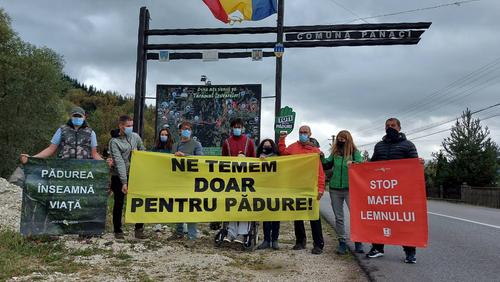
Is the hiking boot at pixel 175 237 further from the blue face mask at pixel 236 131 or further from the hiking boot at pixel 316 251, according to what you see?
the hiking boot at pixel 316 251

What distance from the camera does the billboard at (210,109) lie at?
12.1m

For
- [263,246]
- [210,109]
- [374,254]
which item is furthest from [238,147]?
[210,109]

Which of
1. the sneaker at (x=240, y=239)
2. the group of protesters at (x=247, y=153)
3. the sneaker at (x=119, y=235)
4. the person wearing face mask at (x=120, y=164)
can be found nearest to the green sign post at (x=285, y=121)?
the group of protesters at (x=247, y=153)

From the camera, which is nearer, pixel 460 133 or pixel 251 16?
pixel 251 16

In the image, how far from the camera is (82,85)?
11212 centimetres

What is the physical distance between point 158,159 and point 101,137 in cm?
5003

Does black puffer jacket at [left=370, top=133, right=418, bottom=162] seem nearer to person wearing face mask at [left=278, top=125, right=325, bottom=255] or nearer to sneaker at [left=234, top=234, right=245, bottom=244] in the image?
person wearing face mask at [left=278, top=125, right=325, bottom=255]

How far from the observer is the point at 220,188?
746 centimetres

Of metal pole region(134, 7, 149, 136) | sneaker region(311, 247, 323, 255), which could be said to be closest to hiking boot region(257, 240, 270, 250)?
sneaker region(311, 247, 323, 255)

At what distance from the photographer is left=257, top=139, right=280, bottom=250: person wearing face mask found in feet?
25.2

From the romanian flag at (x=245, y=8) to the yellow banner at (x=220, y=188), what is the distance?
525 centimetres

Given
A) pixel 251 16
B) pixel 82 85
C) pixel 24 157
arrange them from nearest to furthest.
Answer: pixel 24 157 < pixel 251 16 < pixel 82 85

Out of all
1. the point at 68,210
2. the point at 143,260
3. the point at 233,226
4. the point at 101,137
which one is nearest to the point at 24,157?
the point at 68,210

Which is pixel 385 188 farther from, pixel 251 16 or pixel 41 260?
pixel 251 16
